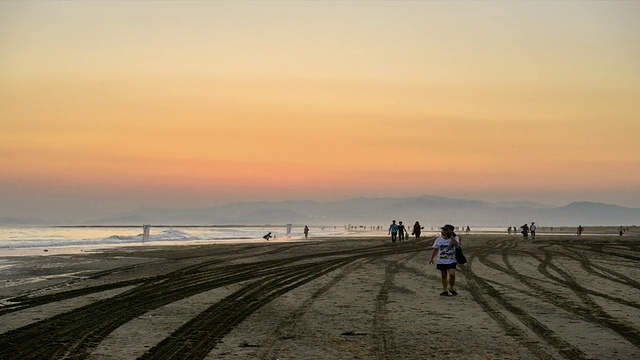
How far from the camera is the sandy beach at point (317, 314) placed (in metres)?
10.4

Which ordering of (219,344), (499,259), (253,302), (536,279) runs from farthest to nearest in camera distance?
1. (499,259)
2. (536,279)
3. (253,302)
4. (219,344)

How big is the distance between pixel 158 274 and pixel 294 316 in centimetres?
1185

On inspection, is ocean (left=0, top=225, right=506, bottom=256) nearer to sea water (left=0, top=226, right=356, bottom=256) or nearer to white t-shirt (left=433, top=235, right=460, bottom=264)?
sea water (left=0, top=226, right=356, bottom=256)

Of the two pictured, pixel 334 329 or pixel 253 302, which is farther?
pixel 253 302

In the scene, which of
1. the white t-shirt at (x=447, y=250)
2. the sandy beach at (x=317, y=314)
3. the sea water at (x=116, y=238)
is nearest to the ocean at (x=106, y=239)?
the sea water at (x=116, y=238)

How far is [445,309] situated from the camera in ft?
49.5

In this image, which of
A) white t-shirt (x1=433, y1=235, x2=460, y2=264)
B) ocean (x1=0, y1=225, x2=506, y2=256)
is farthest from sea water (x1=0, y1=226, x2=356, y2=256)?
white t-shirt (x1=433, y1=235, x2=460, y2=264)

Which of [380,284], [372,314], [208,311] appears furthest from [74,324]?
[380,284]

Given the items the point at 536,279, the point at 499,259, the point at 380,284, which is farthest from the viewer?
the point at 499,259

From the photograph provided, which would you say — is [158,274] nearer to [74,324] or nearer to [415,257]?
[74,324]

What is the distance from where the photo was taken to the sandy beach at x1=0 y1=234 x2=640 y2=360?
10.4m

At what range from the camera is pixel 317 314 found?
1437 centimetres

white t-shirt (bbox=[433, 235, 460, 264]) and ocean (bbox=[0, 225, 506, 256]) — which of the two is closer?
white t-shirt (bbox=[433, 235, 460, 264])

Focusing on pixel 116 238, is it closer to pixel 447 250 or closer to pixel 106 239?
pixel 106 239
